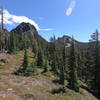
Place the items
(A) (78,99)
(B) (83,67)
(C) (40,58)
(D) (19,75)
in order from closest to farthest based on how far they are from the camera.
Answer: (A) (78,99), (D) (19,75), (C) (40,58), (B) (83,67)

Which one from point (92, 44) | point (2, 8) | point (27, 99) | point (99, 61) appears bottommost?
point (27, 99)

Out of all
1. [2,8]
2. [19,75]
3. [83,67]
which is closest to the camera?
[19,75]

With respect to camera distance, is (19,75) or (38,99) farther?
(19,75)

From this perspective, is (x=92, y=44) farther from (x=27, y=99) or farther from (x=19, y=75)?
(x=27, y=99)

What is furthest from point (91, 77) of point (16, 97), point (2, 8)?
point (2, 8)

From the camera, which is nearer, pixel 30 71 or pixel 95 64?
pixel 95 64

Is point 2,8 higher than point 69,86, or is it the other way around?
point 2,8

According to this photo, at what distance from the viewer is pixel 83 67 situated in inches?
2191

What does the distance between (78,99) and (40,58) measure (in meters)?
26.8

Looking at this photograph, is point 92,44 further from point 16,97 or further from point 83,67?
point 16,97

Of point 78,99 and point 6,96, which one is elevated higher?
point 6,96

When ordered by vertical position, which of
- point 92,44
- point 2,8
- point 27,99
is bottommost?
point 27,99

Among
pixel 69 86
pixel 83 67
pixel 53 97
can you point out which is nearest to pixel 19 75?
pixel 69 86

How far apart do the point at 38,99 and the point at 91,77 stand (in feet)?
62.4
